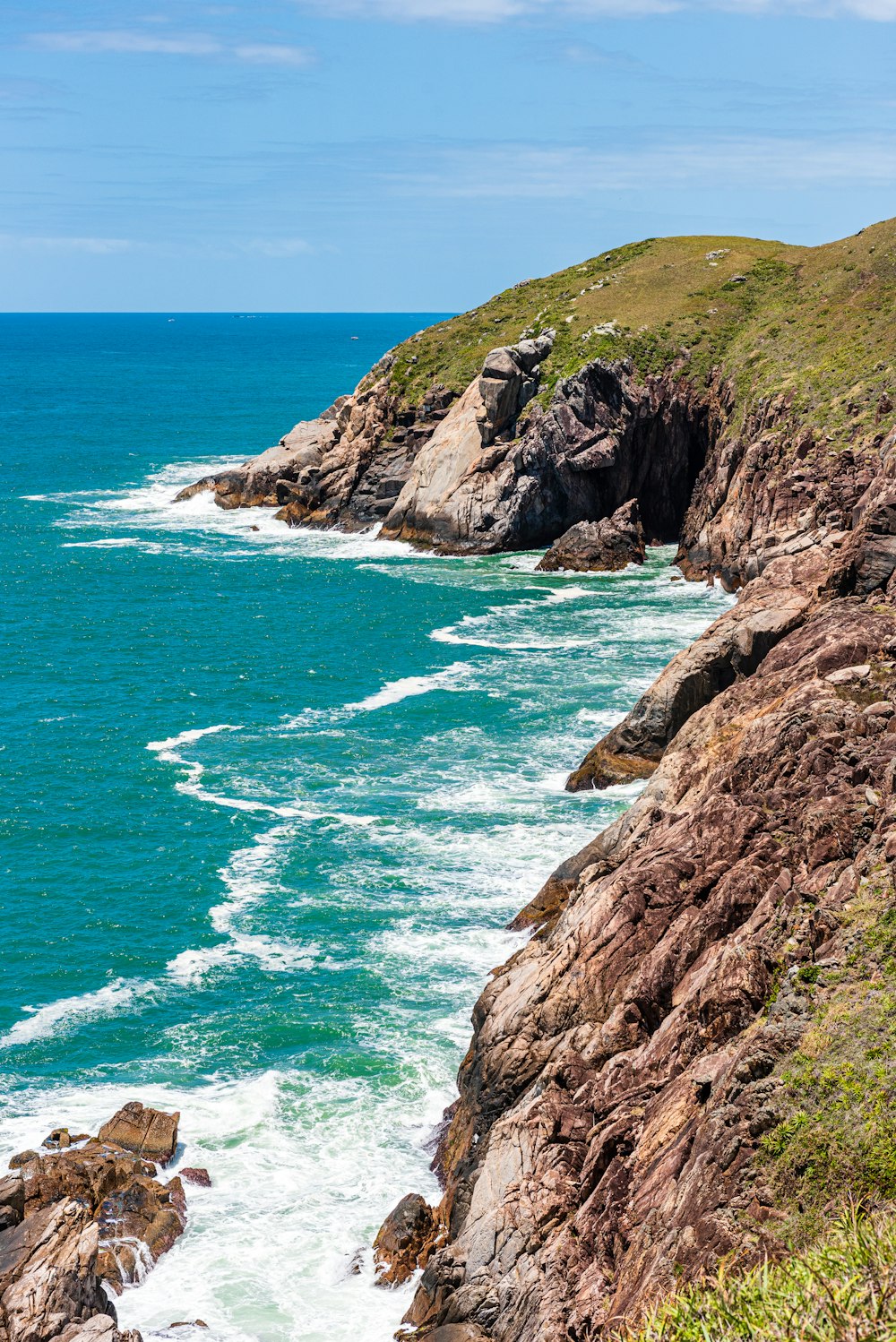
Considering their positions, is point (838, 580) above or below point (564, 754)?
above

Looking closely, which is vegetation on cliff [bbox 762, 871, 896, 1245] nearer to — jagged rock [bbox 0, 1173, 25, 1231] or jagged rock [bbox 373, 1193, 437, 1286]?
jagged rock [bbox 373, 1193, 437, 1286]

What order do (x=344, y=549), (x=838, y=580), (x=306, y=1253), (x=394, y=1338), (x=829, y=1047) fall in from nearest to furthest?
(x=829, y=1047)
(x=394, y=1338)
(x=306, y=1253)
(x=838, y=580)
(x=344, y=549)

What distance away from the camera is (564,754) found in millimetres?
66375

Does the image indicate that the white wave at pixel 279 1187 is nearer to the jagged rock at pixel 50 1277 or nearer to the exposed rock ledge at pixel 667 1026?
the exposed rock ledge at pixel 667 1026

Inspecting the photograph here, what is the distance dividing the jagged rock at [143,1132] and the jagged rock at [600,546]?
75.1 meters

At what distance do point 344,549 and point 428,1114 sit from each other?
85.0 meters

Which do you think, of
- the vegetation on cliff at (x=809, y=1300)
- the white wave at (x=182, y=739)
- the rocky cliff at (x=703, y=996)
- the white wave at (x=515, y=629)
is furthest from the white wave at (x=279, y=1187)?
the white wave at (x=515, y=629)

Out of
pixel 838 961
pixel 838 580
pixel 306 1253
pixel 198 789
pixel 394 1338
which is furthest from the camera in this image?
pixel 198 789

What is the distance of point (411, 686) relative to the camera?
8075cm

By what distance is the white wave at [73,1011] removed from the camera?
45.0 m

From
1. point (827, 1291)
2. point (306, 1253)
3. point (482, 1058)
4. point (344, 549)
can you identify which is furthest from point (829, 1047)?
point (344, 549)

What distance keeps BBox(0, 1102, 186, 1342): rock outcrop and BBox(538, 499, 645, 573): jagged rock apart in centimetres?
7522

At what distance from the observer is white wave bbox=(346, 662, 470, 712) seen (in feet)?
253

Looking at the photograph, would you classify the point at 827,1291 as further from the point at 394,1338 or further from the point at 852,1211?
the point at 394,1338
